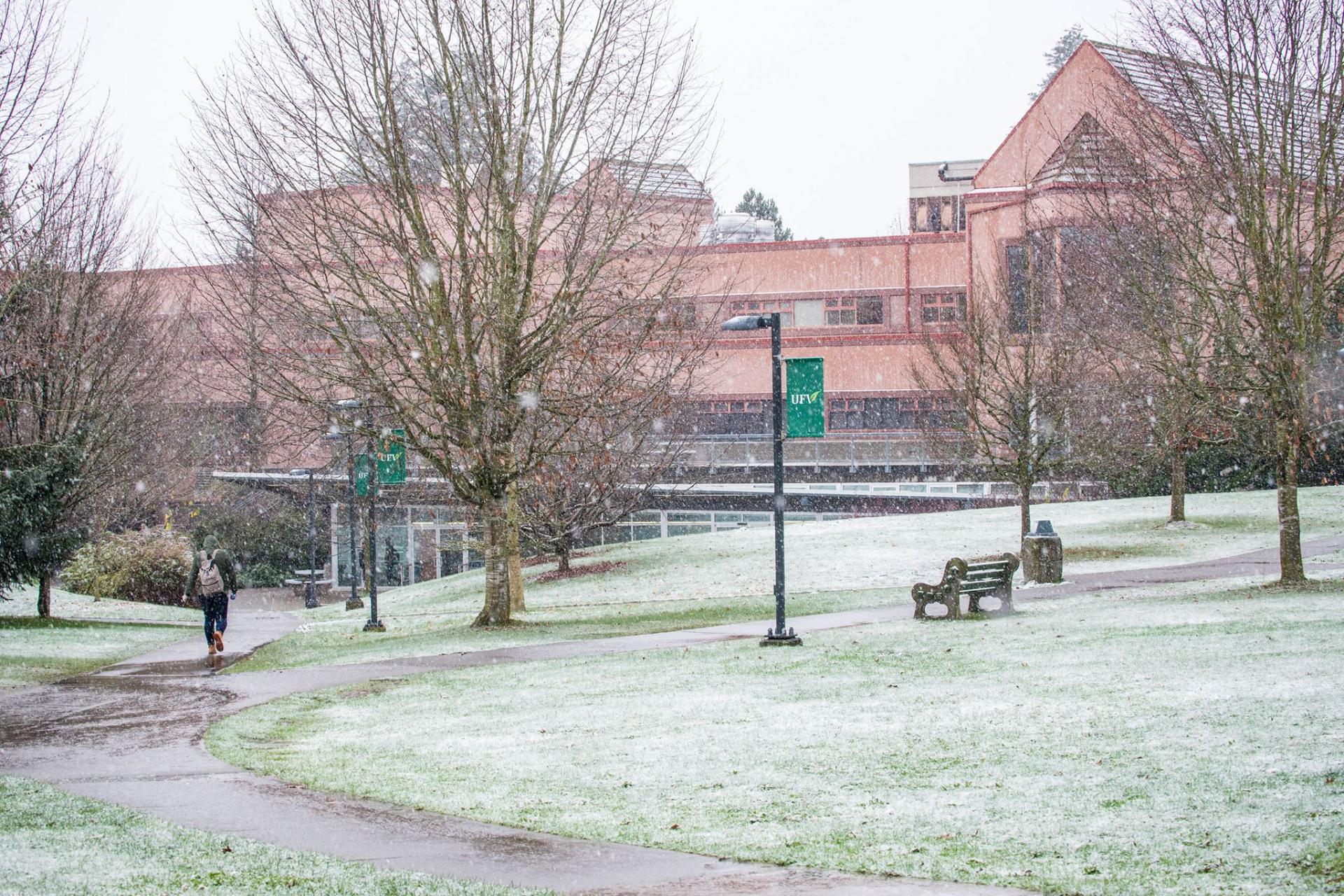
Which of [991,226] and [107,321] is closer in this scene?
[107,321]

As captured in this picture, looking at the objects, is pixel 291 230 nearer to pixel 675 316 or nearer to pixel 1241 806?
pixel 675 316

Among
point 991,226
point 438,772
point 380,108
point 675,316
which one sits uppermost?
point 991,226

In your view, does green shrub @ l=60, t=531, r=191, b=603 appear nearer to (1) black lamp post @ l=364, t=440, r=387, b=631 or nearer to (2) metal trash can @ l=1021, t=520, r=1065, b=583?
(1) black lamp post @ l=364, t=440, r=387, b=631

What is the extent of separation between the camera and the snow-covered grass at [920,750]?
6.52 m

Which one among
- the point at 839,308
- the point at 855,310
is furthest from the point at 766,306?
the point at 855,310

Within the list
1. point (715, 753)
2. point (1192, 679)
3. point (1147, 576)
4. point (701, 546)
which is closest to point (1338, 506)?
point (1147, 576)

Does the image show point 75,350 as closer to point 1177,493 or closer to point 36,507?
point 36,507

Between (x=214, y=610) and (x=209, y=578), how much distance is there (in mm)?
763

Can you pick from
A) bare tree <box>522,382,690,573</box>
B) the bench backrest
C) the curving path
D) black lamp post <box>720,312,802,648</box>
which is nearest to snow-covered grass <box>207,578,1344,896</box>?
the curving path

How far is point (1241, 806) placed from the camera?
6918 mm

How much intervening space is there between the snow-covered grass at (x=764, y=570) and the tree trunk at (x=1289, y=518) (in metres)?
5.79

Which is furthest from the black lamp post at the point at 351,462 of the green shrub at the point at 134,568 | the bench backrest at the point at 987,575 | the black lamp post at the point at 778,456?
the bench backrest at the point at 987,575

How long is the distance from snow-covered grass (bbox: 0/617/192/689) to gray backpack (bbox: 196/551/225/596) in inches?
74.6

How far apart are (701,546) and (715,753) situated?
24.8m
